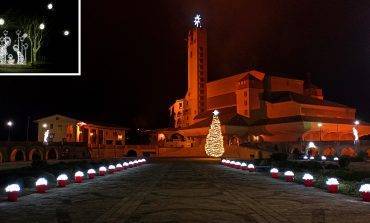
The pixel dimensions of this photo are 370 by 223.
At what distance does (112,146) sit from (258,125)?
A: 30.4m

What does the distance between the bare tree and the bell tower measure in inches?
3747

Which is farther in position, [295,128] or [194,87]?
[194,87]

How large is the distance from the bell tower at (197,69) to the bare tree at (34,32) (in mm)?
95166

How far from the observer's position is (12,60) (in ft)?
63.9

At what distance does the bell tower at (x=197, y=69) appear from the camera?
11575cm

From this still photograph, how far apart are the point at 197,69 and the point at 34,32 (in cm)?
9603

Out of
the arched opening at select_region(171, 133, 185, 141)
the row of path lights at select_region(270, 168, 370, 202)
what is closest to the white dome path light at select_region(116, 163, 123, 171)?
the row of path lights at select_region(270, 168, 370, 202)

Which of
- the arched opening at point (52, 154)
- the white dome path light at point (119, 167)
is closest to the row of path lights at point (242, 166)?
the white dome path light at point (119, 167)

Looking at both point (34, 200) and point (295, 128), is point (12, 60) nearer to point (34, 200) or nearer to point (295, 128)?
point (34, 200)

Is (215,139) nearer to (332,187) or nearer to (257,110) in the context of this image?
(257,110)

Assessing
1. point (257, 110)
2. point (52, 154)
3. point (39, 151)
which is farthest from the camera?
point (257, 110)

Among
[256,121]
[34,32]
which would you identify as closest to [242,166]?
[34,32]

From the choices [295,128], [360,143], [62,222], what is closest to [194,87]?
[295,128]

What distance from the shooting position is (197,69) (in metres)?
116
